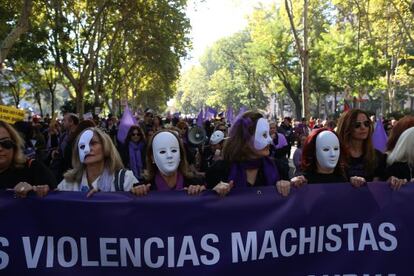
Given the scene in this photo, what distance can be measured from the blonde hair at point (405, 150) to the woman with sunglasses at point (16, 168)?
2.55 m

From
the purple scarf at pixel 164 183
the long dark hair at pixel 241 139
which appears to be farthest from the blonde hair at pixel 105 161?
the long dark hair at pixel 241 139

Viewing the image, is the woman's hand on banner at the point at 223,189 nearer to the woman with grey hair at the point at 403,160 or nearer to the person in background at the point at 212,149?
the woman with grey hair at the point at 403,160

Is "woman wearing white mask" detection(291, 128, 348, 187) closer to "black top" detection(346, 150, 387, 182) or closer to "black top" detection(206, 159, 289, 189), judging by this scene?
"black top" detection(206, 159, 289, 189)

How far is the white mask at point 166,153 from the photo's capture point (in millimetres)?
3824

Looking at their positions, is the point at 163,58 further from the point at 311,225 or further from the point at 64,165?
the point at 311,225

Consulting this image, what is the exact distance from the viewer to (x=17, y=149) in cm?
377

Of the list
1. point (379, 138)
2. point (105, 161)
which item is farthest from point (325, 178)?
point (379, 138)

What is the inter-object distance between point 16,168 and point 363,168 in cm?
266

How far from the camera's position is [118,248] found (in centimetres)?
336

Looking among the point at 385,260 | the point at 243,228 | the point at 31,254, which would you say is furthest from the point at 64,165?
the point at 385,260

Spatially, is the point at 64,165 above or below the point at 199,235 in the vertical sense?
above

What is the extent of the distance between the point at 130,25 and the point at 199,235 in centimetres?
2394

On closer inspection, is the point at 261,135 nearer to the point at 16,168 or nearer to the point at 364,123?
the point at 364,123

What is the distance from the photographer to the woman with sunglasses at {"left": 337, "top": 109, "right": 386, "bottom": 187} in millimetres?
4301
